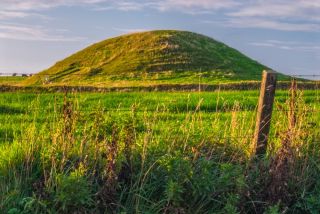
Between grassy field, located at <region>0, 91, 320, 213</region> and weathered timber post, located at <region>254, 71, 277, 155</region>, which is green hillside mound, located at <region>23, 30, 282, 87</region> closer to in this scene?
weathered timber post, located at <region>254, 71, 277, 155</region>

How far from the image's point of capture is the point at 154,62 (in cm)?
5838

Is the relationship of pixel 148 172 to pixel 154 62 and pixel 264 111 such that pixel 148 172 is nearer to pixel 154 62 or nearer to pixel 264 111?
pixel 264 111

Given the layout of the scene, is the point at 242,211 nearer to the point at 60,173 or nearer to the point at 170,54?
the point at 60,173

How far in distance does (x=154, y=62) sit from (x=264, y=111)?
47.3 m

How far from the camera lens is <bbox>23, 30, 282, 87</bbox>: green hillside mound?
53219 millimetres

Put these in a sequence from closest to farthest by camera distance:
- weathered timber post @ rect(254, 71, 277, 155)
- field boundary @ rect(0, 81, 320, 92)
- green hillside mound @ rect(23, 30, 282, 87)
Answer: weathered timber post @ rect(254, 71, 277, 155)
field boundary @ rect(0, 81, 320, 92)
green hillside mound @ rect(23, 30, 282, 87)

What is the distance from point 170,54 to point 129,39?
8899 mm

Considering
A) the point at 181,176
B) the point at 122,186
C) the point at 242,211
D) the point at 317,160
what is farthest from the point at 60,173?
the point at 317,160

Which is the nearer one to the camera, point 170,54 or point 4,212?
point 4,212

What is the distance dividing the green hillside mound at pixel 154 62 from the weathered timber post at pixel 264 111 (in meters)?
36.9

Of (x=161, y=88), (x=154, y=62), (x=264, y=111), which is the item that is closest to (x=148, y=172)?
(x=264, y=111)

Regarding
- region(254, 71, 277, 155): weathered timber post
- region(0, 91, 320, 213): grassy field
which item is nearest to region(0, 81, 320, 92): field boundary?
region(254, 71, 277, 155): weathered timber post

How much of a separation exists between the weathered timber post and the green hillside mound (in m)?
36.9

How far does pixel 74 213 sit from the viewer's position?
8.70 meters
